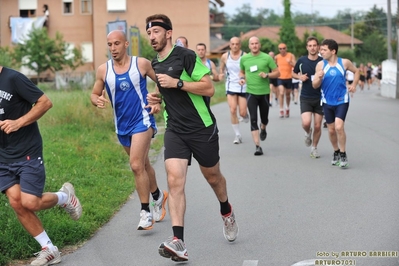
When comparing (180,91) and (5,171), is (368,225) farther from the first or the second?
(5,171)

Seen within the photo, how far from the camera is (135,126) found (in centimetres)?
795

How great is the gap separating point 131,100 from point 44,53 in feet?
183

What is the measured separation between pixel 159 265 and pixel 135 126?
185cm

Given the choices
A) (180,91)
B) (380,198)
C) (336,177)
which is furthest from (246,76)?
(180,91)

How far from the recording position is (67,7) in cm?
6819

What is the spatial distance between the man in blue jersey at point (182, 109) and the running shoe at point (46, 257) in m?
1.11

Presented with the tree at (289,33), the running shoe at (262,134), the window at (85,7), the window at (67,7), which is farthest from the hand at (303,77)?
the tree at (289,33)

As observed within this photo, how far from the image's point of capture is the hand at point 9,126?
6.47 meters

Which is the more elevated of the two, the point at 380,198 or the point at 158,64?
the point at 158,64

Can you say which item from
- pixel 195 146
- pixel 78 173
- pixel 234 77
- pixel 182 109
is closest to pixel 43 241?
pixel 195 146

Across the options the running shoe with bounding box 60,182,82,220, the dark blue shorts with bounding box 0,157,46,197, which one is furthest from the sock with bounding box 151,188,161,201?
the dark blue shorts with bounding box 0,157,46,197

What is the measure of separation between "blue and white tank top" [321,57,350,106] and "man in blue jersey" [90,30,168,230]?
4.54m

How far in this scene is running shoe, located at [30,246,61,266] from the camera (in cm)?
661

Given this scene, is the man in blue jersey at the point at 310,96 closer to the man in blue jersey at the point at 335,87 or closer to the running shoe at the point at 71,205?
the man in blue jersey at the point at 335,87
